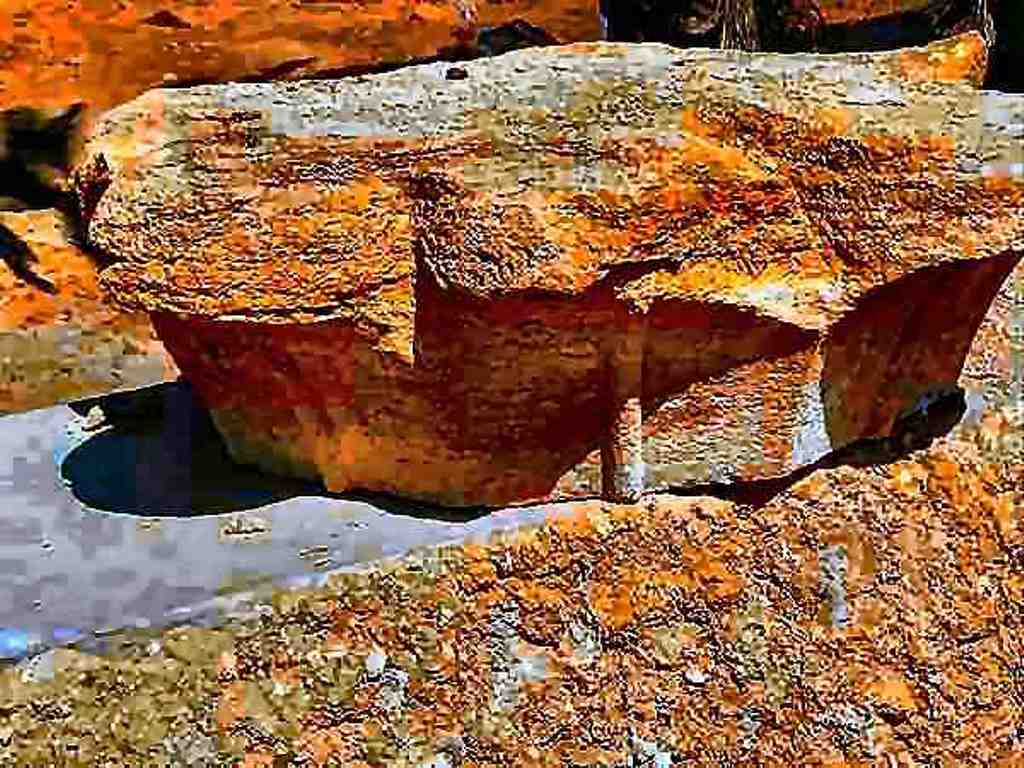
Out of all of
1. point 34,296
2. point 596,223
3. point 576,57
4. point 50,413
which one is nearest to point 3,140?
point 34,296

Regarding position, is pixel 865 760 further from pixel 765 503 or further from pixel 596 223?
pixel 596 223

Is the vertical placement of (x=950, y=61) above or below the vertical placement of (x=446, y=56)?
above

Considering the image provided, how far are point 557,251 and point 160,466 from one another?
483 millimetres

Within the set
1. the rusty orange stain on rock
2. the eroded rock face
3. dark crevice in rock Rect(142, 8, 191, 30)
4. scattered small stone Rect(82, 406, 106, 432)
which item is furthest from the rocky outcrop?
the eroded rock face

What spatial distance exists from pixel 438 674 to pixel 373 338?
272 millimetres

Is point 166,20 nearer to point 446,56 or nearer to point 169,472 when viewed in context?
point 446,56

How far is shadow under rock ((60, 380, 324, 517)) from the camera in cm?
122

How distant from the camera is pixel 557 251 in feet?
3.36

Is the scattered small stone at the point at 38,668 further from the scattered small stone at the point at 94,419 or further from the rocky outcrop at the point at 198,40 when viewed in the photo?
the rocky outcrop at the point at 198,40

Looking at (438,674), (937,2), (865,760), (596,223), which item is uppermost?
(596,223)

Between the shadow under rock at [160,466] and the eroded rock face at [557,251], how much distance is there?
0.23 feet

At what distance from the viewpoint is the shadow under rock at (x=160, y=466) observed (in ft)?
4.00

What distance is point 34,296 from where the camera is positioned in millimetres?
2068

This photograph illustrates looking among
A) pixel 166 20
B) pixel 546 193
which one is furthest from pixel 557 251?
pixel 166 20
